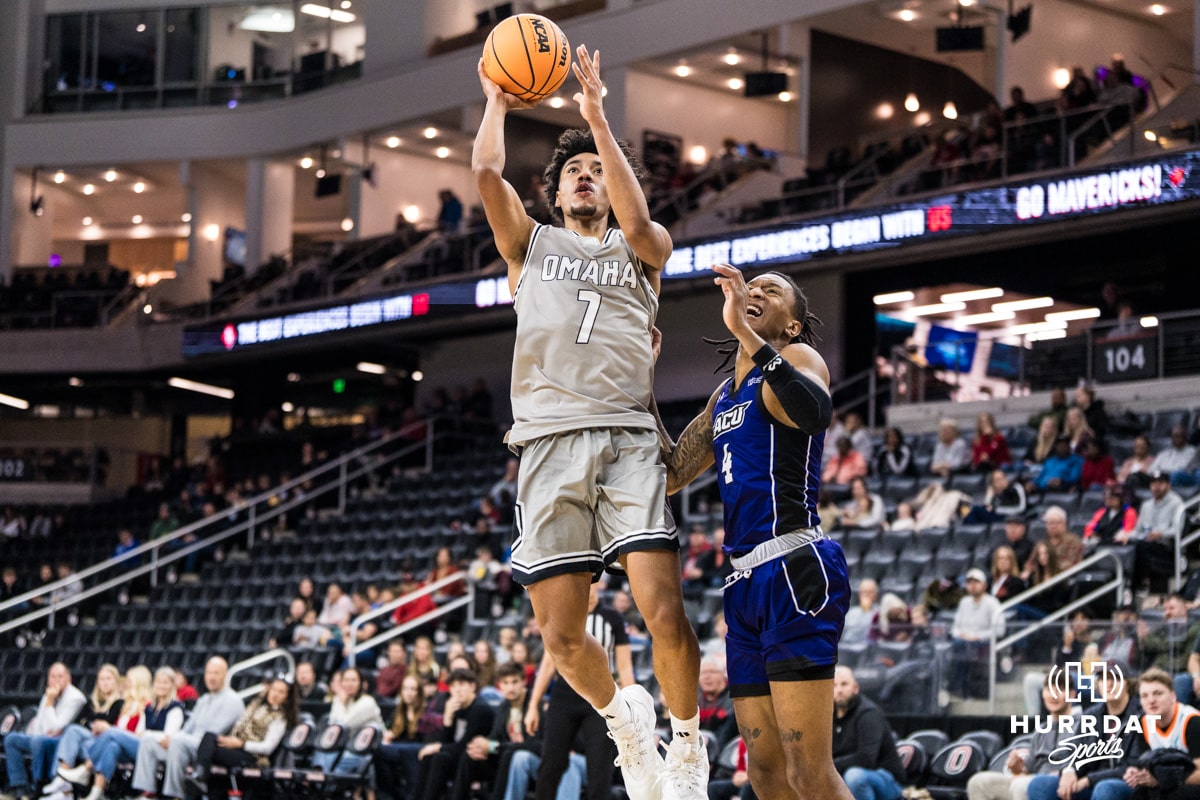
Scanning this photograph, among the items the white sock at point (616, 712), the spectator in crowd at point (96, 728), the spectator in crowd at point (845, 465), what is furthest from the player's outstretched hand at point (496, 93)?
the spectator in crowd at point (845, 465)

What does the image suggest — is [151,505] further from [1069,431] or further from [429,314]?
[1069,431]

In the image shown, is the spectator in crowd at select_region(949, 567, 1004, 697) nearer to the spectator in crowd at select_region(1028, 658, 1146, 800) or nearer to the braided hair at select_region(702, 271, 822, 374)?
the spectator in crowd at select_region(1028, 658, 1146, 800)

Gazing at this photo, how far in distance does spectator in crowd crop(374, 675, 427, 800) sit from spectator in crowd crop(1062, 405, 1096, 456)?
6401 mm

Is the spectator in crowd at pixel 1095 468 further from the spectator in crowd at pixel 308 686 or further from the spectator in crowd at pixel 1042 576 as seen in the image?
the spectator in crowd at pixel 308 686

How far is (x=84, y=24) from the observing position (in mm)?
30891

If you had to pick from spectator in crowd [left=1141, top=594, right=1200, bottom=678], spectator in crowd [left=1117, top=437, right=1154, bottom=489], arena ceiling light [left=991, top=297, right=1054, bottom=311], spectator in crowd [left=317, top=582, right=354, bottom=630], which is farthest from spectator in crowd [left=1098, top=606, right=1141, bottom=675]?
arena ceiling light [left=991, top=297, right=1054, bottom=311]

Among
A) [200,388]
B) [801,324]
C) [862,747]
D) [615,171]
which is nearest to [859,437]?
[862,747]

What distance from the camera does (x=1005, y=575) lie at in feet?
38.9

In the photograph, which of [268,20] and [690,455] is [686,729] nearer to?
[690,455]

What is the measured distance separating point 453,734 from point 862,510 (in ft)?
16.8

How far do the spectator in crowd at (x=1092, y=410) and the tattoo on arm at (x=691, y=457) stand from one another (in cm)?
1003

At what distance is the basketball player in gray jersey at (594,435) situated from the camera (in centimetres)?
506

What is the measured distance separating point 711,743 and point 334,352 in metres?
19.4

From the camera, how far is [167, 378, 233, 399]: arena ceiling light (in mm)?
30312
